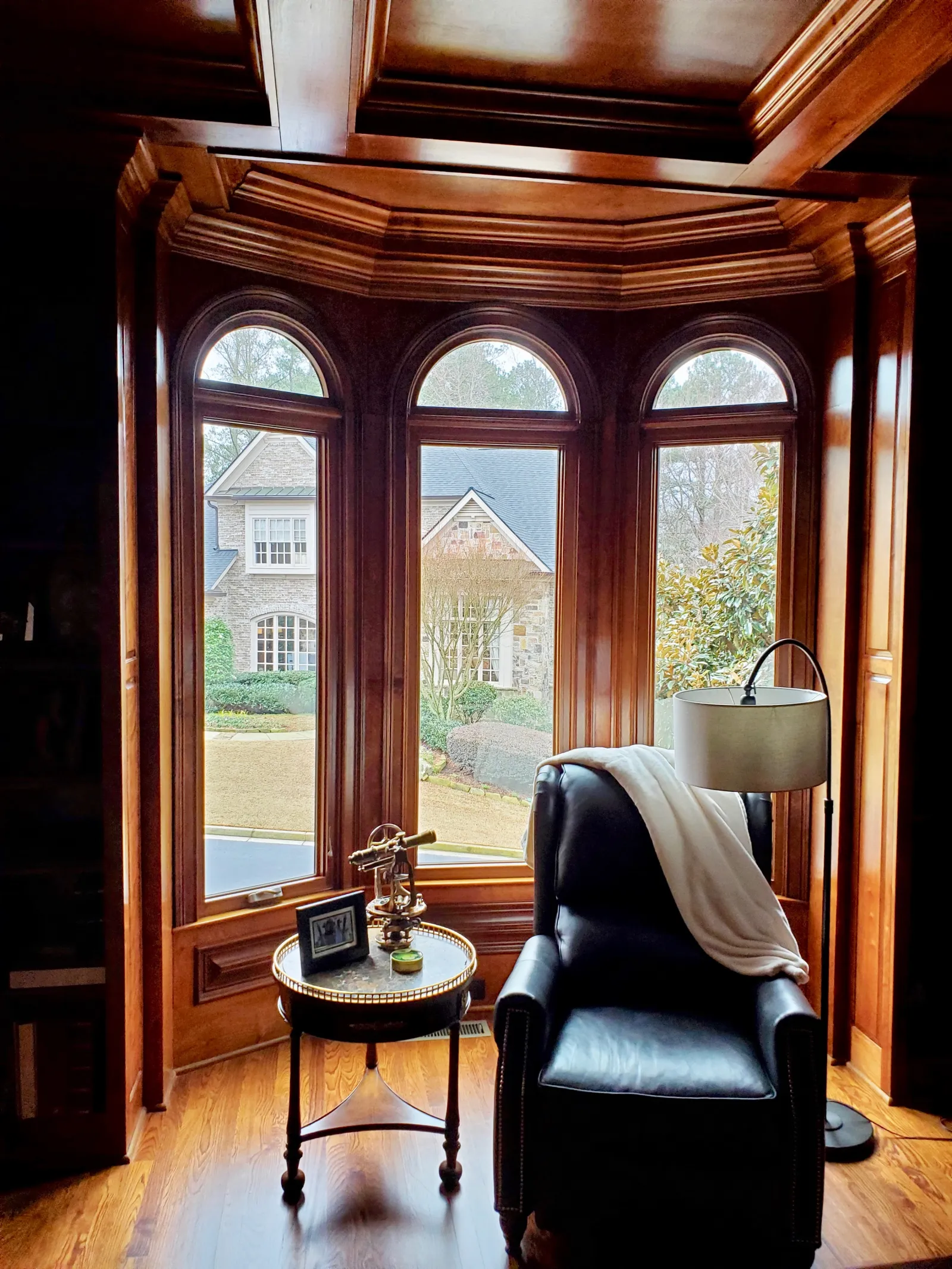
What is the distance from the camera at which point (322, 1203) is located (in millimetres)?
2484

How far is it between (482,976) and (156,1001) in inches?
48.4

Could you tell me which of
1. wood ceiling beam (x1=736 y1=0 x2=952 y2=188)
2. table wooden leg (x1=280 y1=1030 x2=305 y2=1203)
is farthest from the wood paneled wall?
table wooden leg (x1=280 y1=1030 x2=305 y2=1203)

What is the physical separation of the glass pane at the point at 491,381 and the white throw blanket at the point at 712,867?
1370 mm

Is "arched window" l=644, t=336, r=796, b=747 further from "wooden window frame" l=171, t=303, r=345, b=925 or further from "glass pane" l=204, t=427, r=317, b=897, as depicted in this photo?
"glass pane" l=204, t=427, r=317, b=897

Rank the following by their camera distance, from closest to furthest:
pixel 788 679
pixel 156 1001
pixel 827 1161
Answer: pixel 827 1161, pixel 156 1001, pixel 788 679

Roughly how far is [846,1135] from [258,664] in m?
2.38

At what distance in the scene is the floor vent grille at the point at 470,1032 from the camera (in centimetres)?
342

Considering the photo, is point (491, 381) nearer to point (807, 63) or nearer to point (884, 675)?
point (807, 63)

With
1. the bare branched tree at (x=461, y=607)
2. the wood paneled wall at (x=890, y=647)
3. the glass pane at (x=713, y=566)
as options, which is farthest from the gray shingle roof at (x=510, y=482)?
the wood paneled wall at (x=890, y=647)

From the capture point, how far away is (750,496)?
11.5ft

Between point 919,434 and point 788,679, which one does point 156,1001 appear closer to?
point 788,679

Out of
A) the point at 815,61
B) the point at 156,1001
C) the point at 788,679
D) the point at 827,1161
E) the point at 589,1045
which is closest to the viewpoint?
the point at 815,61

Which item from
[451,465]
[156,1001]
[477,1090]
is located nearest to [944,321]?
[451,465]

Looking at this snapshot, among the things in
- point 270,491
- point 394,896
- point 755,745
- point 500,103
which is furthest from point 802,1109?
point 500,103
